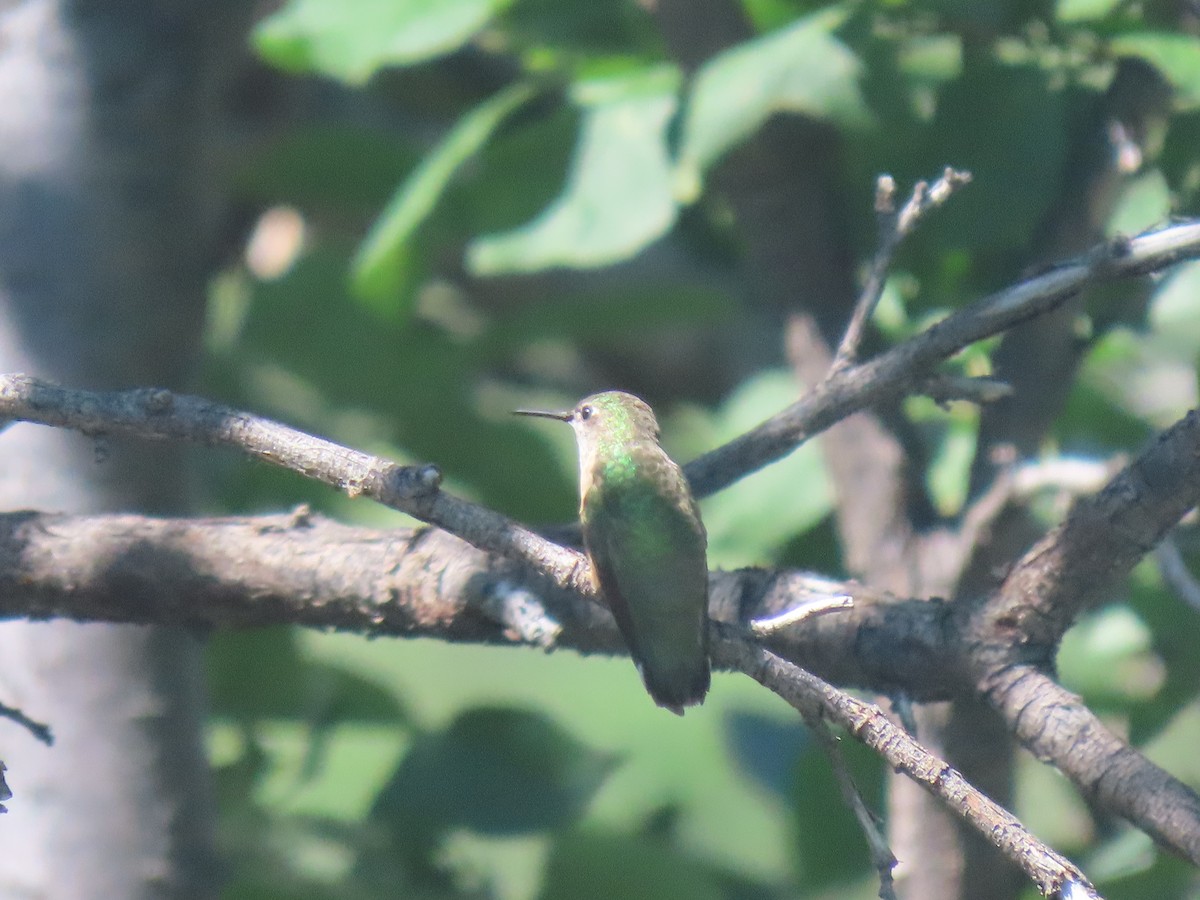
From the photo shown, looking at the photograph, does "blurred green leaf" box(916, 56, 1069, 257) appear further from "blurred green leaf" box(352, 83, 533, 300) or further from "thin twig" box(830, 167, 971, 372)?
"blurred green leaf" box(352, 83, 533, 300)

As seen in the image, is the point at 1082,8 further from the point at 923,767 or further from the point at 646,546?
the point at 923,767

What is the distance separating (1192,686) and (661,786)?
2097mm

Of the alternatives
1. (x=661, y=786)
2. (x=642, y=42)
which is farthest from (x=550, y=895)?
(x=661, y=786)

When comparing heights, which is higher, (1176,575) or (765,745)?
(765,745)

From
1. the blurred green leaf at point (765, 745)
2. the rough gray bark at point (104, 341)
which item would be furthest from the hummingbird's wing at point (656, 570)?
the blurred green leaf at point (765, 745)

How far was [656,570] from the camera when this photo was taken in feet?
5.38

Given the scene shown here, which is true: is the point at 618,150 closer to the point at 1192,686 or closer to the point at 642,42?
the point at 642,42

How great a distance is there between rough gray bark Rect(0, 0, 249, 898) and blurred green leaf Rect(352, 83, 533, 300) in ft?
1.19

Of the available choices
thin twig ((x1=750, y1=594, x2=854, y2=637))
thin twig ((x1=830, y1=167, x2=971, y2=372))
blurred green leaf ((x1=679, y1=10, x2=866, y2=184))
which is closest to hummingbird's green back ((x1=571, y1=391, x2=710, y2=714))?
thin twig ((x1=750, y1=594, x2=854, y2=637))

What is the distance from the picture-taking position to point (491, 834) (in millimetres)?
2436

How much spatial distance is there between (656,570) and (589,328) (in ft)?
5.16

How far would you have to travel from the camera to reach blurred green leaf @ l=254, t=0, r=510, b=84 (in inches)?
84.9

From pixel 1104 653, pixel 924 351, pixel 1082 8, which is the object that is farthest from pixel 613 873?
pixel 1082 8

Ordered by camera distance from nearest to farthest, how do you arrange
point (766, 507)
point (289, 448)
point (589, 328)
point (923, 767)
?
point (923, 767) < point (289, 448) < point (766, 507) < point (589, 328)
